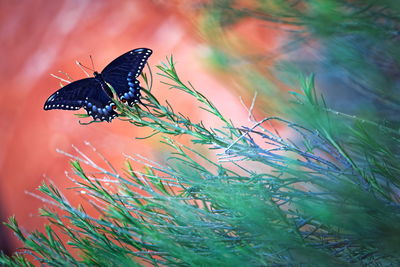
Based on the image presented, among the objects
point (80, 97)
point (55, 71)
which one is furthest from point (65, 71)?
point (80, 97)

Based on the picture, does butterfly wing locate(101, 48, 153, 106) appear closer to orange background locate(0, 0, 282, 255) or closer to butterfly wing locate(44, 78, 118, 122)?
butterfly wing locate(44, 78, 118, 122)

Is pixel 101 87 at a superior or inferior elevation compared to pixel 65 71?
inferior

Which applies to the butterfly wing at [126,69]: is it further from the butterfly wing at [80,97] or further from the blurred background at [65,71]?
the blurred background at [65,71]

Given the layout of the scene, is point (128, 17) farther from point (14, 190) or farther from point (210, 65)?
point (210, 65)

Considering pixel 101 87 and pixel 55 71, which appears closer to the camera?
pixel 101 87

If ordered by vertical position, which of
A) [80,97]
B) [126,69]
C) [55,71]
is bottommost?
[80,97]

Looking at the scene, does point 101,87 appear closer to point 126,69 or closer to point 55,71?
point 126,69

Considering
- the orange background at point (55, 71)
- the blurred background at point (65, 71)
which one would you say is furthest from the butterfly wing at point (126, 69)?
the orange background at point (55, 71)

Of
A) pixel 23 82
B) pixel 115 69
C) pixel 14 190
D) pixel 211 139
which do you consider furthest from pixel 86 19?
pixel 211 139
